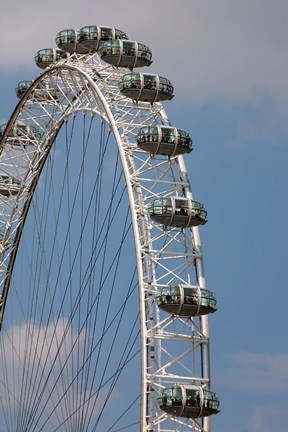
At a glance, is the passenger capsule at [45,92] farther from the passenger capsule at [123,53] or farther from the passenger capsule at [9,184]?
the passenger capsule at [123,53]

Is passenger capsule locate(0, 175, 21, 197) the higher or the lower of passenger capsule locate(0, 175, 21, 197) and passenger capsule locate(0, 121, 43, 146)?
the lower

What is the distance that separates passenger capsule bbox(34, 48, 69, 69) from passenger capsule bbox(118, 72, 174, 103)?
1302 centimetres

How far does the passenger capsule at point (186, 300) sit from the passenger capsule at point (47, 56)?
22.1 meters

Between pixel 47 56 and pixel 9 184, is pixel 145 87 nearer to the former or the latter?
pixel 47 56

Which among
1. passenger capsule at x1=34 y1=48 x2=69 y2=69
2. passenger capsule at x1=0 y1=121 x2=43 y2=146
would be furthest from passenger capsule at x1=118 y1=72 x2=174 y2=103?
passenger capsule at x1=0 y1=121 x2=43 y2=146

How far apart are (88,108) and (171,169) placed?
217 inches

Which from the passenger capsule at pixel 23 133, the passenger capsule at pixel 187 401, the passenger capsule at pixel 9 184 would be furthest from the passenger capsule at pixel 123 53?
the passenger capsule at pixel 9 184

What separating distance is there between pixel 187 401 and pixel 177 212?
901cm

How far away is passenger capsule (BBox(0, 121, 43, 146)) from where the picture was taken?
96.9 m

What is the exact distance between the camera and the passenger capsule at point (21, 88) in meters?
97.5

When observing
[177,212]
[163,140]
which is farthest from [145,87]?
[177,212]

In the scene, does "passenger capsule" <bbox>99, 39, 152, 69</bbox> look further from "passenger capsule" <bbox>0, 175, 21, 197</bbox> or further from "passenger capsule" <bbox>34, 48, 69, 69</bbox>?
"passenger capsule" <bbox>0, 175, 21, 197</bbox>

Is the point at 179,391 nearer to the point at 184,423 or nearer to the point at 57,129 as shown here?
the point at 184,423

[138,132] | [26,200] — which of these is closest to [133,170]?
[138,132]
